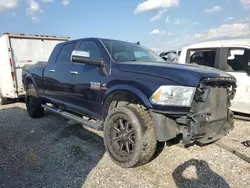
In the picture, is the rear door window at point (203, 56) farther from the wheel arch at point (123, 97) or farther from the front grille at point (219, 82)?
the wheel arch at point (123, 97)

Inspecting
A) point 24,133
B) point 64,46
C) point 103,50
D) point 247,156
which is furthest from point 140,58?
point 24,133

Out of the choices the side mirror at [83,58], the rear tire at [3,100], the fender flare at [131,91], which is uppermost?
the side mirror at [83,58]

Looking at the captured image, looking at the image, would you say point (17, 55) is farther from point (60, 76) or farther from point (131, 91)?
point (131, 91)

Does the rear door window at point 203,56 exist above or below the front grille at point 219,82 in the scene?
above

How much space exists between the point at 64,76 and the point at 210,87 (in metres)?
2.89

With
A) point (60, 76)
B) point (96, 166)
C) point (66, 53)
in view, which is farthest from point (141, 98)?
point (66, 53)

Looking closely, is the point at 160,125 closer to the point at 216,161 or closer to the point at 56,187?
the point at 216,161

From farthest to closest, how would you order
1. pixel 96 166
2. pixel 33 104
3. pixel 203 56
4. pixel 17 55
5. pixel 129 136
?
pixel 17 55 → pixel 33 104 → pixel 203 56 → pixel 96 166 → pixel 129 136

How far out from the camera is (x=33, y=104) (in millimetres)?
5961

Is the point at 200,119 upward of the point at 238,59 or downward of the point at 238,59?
downward

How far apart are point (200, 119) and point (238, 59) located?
132 inches

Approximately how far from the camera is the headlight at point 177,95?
2.69 meters

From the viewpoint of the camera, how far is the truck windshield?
147 inches

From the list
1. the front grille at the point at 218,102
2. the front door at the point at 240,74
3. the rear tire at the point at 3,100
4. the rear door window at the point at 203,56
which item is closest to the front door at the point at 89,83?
the front grille at the point at 218,102
